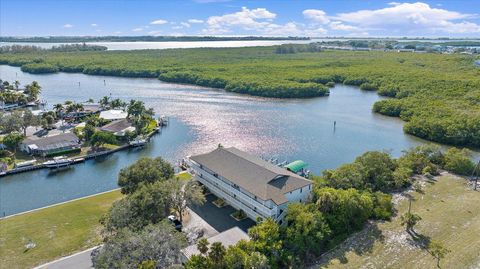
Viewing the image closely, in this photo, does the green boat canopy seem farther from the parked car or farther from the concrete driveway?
the parked car

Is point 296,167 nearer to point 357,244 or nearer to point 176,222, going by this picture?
point 357,244

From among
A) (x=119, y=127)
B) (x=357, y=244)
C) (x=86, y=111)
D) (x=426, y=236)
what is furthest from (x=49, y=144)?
(x=426, y=236)

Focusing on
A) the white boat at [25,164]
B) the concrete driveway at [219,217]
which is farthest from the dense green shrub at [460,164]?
the white boat at [25,164]

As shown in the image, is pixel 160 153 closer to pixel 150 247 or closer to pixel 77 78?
pixel 150 247

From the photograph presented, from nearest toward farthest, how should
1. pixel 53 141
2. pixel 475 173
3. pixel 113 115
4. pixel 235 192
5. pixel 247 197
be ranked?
pixel 247 197
pixel 235 192
pixel 475 173
pixel 53 141
pixel 113 115

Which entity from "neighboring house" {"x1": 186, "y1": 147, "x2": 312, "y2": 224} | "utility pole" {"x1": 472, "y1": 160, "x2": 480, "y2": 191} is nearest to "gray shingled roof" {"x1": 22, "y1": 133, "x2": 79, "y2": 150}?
"neighboring house" {"x1": 186, "y1": 147, "x2": 312, "y2": 224}
